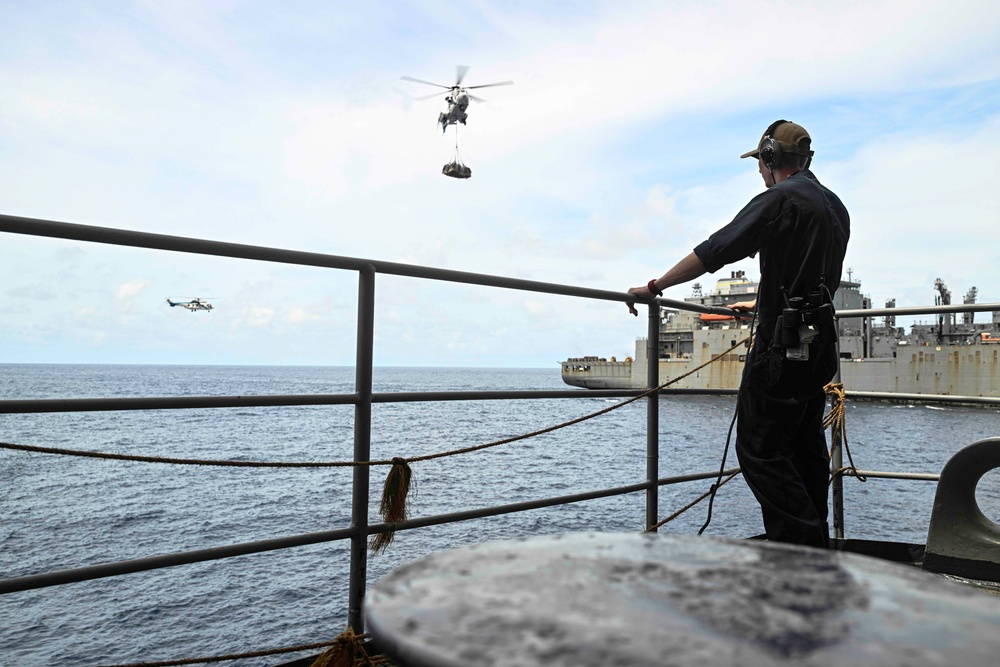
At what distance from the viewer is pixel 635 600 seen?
0.73 m

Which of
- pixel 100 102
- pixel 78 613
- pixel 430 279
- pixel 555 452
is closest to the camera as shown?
pixel 430 279

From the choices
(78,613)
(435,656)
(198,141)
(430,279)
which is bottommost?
(78,613)

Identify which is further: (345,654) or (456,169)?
(456,169)

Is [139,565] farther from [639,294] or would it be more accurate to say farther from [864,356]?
[864,356]

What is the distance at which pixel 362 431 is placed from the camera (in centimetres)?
225

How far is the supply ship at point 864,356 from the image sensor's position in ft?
155

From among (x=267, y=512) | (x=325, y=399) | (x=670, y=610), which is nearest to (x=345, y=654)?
(x=325, y=399)

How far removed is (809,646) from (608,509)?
66.7ft

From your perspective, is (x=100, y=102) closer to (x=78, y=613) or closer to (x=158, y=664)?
(x=78, y=613)

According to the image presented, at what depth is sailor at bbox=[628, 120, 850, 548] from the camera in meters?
2.56

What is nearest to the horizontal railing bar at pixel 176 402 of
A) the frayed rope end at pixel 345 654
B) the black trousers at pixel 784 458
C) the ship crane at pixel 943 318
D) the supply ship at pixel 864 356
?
the frayed rope end at pixel 345 654

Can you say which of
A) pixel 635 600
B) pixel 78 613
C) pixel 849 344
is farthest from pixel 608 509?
pixel 849 344

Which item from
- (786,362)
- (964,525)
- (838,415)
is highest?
(786,362)

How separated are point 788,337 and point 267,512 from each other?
66.5ft
